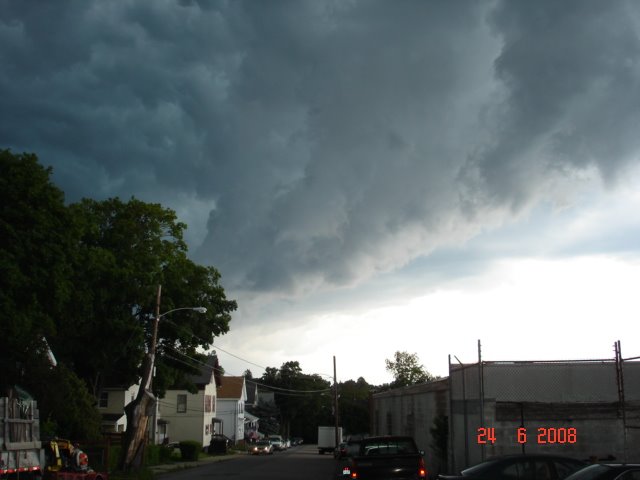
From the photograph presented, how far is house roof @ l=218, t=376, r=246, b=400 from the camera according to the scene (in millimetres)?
83500

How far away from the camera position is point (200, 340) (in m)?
43.8

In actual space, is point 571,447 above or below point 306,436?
above

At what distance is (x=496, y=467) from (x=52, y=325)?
1753 cm

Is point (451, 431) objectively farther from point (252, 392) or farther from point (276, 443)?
point (252, 392)

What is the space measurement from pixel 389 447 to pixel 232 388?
71.3m

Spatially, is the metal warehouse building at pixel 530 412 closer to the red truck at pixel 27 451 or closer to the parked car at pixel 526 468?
the parked car at pixel 526 468

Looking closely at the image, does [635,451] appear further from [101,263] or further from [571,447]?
[101,263]

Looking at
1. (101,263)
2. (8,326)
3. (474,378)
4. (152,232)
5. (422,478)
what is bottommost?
(422,478)

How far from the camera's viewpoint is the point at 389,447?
16641 millimetres

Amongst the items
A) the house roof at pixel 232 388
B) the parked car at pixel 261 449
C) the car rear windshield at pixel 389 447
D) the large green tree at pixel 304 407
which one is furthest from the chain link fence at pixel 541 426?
the large green tree at pixel 304 407

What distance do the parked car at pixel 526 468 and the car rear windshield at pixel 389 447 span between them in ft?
13.1

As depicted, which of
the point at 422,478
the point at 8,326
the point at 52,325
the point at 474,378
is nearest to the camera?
the point at 422,478

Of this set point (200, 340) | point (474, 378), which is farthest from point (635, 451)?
point (200, 340)

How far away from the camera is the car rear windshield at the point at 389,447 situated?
1650 centimetres
